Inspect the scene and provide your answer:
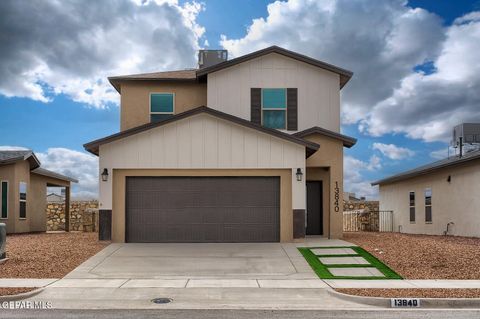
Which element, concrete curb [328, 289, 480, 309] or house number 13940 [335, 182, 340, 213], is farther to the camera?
house number 13940 [335, 182, 340, 213]

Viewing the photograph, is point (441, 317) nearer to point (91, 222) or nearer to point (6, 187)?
point (6, 187)

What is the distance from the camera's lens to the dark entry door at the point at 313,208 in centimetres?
2189

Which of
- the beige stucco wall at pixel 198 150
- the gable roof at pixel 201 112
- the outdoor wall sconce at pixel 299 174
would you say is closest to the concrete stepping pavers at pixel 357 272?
the beige stucco wall at pixel 198 150

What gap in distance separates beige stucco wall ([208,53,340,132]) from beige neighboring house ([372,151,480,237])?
5453mm

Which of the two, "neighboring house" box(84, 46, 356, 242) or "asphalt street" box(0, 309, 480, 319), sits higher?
"neighboring house" box(84, 46, 356, 242)

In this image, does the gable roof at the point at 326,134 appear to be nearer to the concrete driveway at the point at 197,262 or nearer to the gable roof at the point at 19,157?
the concrete driveway at the point at 197,262

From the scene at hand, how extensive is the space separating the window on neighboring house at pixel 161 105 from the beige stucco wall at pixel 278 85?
1.83 metres

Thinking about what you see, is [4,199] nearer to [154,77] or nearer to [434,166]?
[154,77]

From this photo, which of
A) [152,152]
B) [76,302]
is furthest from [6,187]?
[76,302]

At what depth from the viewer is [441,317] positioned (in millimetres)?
9516

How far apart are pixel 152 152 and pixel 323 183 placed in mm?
6967

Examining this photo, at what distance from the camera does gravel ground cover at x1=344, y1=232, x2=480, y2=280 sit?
13648mm

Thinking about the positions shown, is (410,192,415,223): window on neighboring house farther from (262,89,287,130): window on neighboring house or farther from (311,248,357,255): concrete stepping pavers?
(311,248,357,255): concrete stepping pavers

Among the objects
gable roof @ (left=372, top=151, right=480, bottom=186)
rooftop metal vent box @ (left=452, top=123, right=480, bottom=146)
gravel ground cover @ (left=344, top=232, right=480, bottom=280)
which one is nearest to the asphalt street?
gravel ground cover @ (left=344, top=232, right=480, bottom=280)
